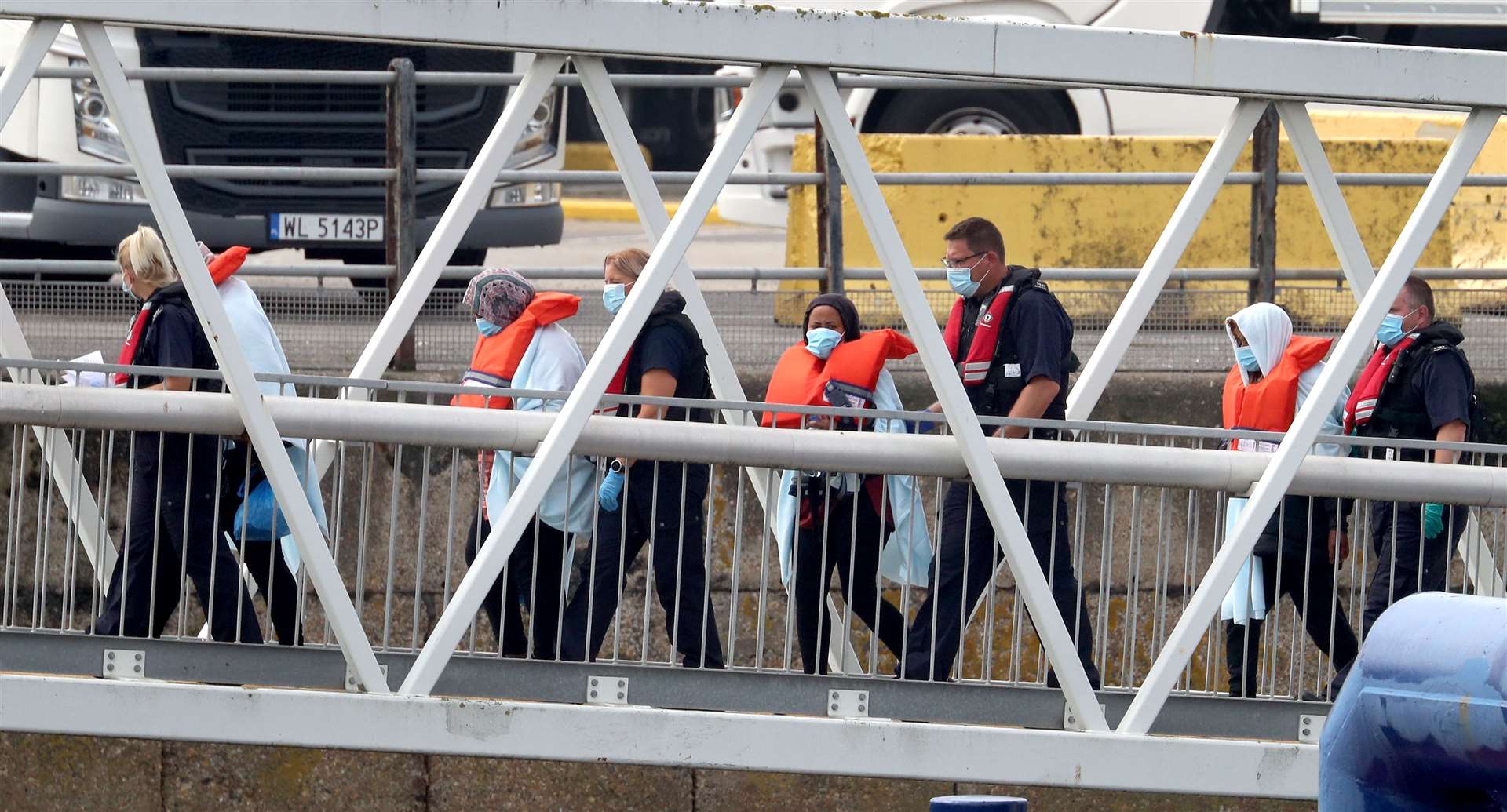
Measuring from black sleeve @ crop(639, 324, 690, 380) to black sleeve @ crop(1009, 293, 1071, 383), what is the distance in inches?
38.2

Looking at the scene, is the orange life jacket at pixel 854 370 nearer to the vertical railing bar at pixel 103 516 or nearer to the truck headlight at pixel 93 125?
the vertical railing bar at pixel 103 516

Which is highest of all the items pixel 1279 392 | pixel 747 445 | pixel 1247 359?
pixel 1247 359

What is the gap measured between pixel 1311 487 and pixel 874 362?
4.54 feet

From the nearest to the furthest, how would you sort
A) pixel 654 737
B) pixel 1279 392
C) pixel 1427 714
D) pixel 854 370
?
pixel 1427 714 < pixel 654 737 < pixel 854 370 < pixel 1279 392

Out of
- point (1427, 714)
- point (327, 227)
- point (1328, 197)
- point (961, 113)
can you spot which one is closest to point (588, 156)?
point (961, 113)

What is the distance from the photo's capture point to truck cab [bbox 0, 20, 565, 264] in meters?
9.24

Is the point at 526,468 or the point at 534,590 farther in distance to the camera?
the point at 526,468

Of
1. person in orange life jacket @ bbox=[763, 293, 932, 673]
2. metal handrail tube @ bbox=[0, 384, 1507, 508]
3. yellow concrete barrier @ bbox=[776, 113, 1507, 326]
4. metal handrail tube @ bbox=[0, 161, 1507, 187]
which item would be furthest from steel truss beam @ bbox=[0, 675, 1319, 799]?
yellow concrete barrier @ bbox=[776, 113, 1507, 326]

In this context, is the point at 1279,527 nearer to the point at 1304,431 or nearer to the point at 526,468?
the point at 1304,431

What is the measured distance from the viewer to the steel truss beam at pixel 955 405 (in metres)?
5.34

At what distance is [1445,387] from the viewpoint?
21.0 ft

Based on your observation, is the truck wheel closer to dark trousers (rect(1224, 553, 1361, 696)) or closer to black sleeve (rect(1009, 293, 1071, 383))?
black sleeve (rect(1009, 293, 1071, 383))

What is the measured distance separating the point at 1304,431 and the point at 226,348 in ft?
8.87

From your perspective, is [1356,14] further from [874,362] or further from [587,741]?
[587,741]
